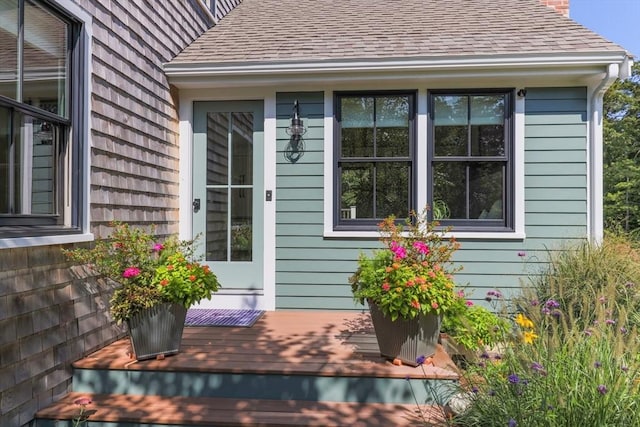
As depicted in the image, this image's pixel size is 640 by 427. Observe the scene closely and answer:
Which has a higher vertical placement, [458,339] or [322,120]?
[322,120]

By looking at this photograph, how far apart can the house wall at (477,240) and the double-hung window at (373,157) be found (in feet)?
0.73

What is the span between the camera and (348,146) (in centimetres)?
441

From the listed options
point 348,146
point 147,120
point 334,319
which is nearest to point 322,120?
point 348,146

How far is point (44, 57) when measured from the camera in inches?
106

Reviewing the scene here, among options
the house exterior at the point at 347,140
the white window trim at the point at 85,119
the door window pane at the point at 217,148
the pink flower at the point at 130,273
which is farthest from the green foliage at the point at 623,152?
the white window trim at the point at 85,119

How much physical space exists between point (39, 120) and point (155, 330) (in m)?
1.52

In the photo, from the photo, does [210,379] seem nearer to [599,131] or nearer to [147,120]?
[147,120]

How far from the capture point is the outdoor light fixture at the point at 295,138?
4359 mm

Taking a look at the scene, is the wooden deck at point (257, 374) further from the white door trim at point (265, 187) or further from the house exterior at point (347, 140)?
the white door trim at point (265, 187)

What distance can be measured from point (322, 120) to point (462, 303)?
2.33 meters

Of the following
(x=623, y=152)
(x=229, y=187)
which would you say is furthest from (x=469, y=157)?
(x=623, y=152)

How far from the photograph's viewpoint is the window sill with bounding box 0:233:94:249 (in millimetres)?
2195

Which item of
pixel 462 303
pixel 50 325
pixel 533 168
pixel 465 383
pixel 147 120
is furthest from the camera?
pixel 533 168

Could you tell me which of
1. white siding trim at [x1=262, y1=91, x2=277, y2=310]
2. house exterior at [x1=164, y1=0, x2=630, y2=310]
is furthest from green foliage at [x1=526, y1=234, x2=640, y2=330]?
white siding trim at [x1=262, y1=91, x2=277, y2=310]
